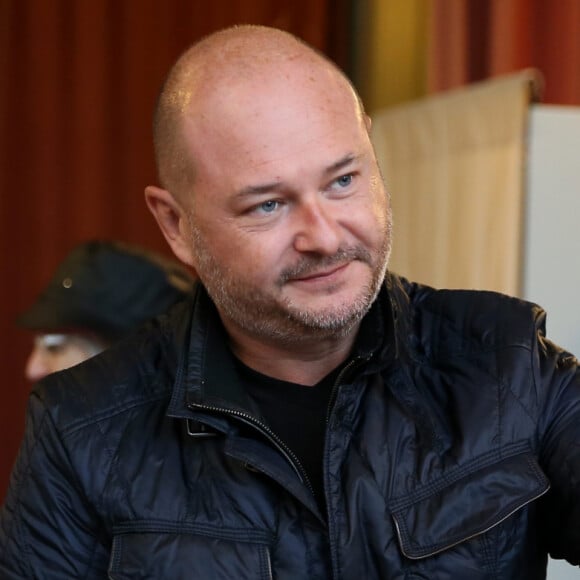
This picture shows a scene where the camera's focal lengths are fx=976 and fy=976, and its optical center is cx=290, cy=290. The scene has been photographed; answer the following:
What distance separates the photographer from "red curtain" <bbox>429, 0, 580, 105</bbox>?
254 cm

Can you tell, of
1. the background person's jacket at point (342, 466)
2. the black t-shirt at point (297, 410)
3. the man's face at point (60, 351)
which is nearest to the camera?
the background person's jacket at point (342, 466)

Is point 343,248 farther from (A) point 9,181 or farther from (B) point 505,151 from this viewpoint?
(A) point 9,181

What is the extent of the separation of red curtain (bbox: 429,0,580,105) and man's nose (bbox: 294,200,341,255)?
1615 millimetres

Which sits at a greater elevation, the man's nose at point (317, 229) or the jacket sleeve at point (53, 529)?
the man's nose at point (317, 229)

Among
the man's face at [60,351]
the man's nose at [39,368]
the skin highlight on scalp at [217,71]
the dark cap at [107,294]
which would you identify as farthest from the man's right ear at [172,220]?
the man's nose at [39,368]

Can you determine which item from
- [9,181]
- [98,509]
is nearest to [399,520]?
[98,509]

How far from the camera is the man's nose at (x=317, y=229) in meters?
1.11

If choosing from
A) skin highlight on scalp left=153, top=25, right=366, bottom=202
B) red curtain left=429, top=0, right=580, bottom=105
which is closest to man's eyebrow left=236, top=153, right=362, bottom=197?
skin highlight on scalp left=153, top=25, right=366, bottom=202

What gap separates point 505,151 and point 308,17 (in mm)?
1529

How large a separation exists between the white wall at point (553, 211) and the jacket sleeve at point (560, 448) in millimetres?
927

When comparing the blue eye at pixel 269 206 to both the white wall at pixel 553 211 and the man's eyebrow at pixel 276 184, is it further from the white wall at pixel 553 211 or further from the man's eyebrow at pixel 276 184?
the white wall at pixel 553 211

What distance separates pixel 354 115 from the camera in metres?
1.22

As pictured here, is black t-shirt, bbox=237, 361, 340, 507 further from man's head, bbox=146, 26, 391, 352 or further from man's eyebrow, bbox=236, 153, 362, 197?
man's eyebrow, bbox=236, 153, 362, 197

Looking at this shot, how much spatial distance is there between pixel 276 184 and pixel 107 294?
1129 millimetres
